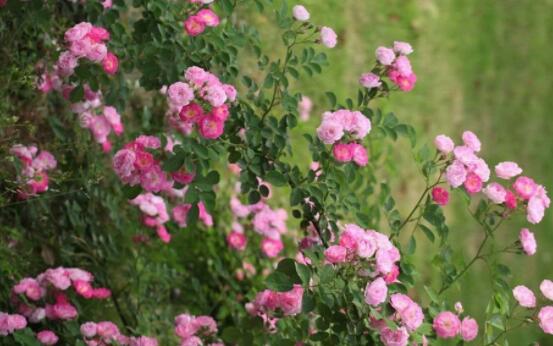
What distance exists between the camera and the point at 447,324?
2.68 meters

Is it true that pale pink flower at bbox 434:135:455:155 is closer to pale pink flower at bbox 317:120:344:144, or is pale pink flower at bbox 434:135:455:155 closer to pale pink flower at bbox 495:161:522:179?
pale pink flower at bbox 495:161:522:179

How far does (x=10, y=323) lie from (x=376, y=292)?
1.03 m

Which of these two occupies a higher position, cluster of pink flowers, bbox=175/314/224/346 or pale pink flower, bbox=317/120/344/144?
pale pink flower, bbox=317/120/344/144

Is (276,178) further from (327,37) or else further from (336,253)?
(327,37)

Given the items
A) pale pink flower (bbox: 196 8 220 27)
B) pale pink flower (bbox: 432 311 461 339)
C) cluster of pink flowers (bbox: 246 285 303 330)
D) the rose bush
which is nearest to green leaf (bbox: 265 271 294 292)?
the rose bush

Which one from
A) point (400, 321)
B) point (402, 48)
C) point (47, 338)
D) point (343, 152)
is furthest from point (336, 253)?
point (47, 338)

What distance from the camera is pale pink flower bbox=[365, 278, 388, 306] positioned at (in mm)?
2326

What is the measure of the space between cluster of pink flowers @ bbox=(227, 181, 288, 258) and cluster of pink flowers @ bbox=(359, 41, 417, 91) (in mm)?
951

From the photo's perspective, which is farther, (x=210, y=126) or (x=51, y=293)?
(x=51, y=293)

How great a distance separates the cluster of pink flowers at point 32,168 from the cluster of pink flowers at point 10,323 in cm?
34

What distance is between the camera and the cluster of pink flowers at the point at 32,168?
2.93m

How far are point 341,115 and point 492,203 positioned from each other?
0.52 m

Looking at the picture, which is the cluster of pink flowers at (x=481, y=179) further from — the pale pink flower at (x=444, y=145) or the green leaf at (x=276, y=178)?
the green leaf at (x=276, y=178)

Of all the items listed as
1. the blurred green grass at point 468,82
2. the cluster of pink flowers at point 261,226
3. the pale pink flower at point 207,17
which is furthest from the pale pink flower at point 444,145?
the blurred green grass at point 468,82
